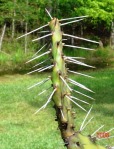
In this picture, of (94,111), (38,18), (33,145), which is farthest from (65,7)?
(33,145)

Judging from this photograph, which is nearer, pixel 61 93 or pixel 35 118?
pixel 61 93

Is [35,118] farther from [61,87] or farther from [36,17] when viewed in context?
[36,17]

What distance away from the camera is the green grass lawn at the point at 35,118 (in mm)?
6635

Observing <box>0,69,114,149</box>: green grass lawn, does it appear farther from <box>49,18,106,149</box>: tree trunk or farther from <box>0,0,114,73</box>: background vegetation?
<box>0,0,114,73</box>: background vegetation

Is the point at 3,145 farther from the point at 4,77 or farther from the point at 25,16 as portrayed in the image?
the point at 25,16

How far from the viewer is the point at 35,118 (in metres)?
8.60

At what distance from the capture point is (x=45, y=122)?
26.8ft

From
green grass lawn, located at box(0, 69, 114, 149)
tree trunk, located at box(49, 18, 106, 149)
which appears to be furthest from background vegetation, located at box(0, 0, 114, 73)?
tree trunk, located at box(49, 18, 106, 149)

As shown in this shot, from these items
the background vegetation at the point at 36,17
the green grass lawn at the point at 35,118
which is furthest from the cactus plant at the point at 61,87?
the background vegetation at the point at 36,17

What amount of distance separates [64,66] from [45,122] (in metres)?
7.28

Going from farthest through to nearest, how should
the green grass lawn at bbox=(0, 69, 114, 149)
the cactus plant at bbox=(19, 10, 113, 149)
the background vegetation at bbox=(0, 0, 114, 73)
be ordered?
the background vegetation at bbox=(0, 0, 114, 73)
the green grass lawn at bbox=(0, 69, 114, 149)
the cactus plant at bbox=(19, 10, 113, 149)

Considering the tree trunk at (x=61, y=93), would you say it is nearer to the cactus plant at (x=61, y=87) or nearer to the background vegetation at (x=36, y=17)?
the cactus plant at (x=61, y=87)

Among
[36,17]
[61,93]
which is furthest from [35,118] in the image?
[36,17]

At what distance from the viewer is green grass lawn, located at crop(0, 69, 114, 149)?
6635mm
